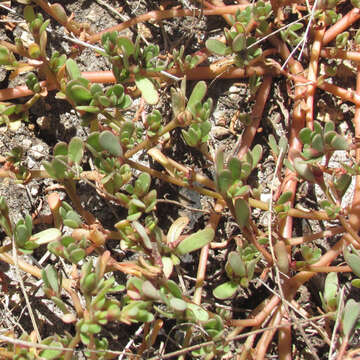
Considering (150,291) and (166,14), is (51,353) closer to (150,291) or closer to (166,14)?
(150,291)

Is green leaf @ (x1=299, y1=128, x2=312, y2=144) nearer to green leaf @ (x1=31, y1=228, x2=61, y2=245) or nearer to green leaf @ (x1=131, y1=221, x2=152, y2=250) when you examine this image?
green leaf @ (x1=131, y1=221, x2=152, y2=250)

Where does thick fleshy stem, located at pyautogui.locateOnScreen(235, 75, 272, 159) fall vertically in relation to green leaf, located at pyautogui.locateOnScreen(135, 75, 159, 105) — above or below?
below

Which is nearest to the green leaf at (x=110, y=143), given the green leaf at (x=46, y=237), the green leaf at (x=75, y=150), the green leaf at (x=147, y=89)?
the green leaf at (x=75, y=150)

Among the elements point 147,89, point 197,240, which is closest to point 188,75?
point 147,89

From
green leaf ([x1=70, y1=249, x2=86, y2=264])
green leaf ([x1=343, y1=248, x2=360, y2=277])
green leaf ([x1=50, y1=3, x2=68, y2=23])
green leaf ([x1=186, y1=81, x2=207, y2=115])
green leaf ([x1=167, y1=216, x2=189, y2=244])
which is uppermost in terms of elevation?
green leaf ([x1=50, y1=3, x2=68, y2=23])

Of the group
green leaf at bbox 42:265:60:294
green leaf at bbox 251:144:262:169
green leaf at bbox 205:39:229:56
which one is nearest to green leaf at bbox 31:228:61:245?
green leaf at bbox 42:265:60:294
